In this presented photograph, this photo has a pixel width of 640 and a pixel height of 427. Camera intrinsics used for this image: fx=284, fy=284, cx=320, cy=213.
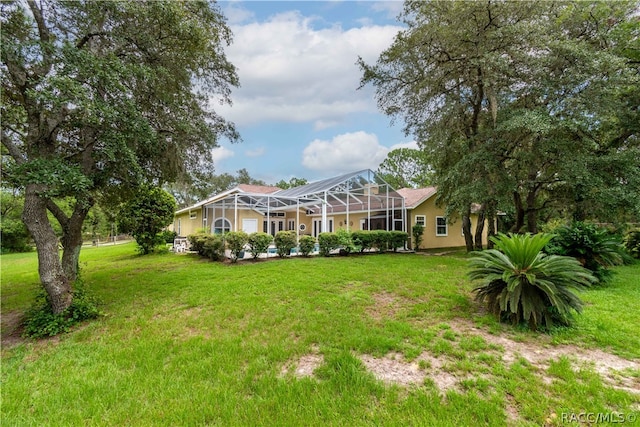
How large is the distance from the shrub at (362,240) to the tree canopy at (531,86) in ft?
14.5

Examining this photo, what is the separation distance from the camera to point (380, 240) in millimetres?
14492

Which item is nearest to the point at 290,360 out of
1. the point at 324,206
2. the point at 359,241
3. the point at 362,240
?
the point at 359,241

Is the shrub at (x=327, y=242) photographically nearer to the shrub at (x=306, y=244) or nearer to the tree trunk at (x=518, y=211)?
the shrub at (x=306, y=244)

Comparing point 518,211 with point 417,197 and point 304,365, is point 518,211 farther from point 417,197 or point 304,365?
point 304,365

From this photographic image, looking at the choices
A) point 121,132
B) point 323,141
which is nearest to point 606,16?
point 121,132

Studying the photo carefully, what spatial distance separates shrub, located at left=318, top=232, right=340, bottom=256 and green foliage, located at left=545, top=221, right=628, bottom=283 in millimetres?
7775

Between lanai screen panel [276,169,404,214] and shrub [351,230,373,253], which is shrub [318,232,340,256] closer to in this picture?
shrub [351,230,373,253]

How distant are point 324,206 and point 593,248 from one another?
407 inches

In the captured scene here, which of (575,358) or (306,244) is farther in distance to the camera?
(306,244)

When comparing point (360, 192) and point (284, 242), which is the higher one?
point (360, 192)

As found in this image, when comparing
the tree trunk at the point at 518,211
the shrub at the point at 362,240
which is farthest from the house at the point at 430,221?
the shrub at the point at 362,240

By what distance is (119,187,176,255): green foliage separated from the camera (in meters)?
15.0

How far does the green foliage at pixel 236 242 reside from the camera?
11219 mm

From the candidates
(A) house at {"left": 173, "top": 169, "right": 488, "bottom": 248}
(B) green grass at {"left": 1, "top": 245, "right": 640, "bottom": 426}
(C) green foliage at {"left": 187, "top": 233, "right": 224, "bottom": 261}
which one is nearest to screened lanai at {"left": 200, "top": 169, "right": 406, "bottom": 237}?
(A) house at {"left": 173, "top": 169, "right": 488, "bottom": 248}
